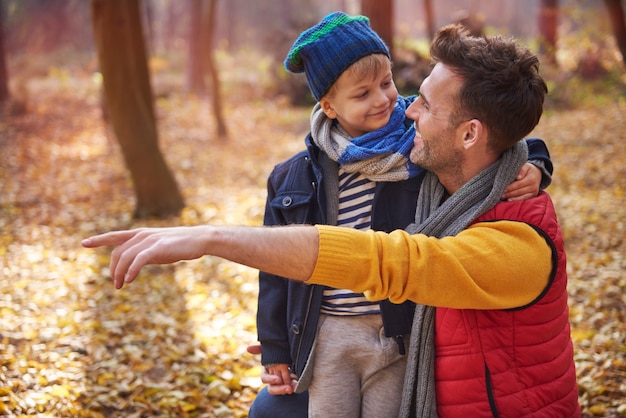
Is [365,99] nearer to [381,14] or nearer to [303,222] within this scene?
[303,222]

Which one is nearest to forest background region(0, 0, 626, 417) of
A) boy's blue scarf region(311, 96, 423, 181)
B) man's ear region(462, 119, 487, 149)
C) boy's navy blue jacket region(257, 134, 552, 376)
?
boy's navy blue jacket region(257, 134, 552, 376)

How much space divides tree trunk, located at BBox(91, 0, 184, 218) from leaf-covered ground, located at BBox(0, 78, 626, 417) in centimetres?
34

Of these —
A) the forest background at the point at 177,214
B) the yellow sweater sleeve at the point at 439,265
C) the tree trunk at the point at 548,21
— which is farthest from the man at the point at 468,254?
the tree trunk at the point at 548,21

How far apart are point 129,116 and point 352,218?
5645 mm

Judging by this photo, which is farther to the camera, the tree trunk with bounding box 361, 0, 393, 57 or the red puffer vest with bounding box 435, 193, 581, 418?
the tree trunk with bounding box 361, 0, 393, 57

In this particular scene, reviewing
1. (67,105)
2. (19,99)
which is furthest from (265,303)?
(67,105)

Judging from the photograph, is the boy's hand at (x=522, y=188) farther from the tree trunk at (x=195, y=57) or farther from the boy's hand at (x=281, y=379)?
the tree trunk at (x=195, y=57)

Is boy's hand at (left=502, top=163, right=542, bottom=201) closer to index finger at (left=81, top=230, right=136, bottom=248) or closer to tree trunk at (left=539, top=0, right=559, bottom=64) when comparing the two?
index finger at (left=81, top=230, right=136, bottom=248)

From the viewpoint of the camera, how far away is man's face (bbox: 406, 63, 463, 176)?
7.12 ft

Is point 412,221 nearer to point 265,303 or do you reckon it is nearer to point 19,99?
point 265,303

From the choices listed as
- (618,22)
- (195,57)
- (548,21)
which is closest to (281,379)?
(618,22)

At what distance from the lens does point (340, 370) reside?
2.36 m

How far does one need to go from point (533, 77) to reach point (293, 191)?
94cm

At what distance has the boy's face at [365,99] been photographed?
242 centimetres
